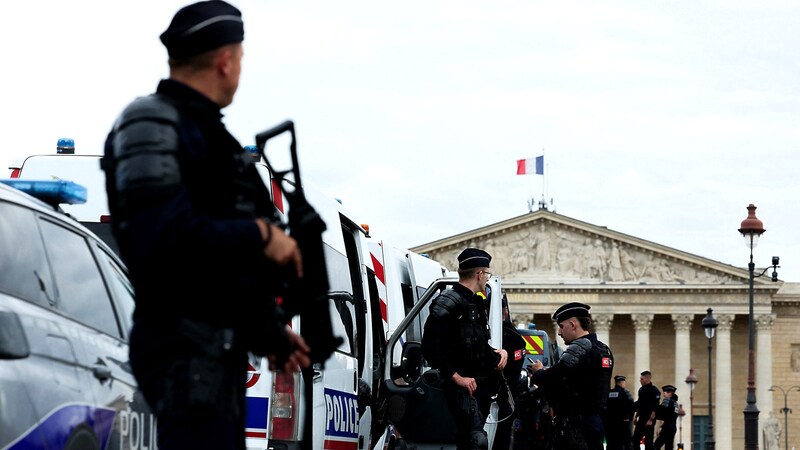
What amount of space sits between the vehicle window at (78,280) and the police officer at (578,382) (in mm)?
6389

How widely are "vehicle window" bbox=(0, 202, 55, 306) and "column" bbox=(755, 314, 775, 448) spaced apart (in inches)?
2993

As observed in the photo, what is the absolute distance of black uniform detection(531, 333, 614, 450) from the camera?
1119cm

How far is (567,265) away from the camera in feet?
260

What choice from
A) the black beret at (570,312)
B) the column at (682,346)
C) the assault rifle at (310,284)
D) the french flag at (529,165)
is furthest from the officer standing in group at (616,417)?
the column at (682,346)

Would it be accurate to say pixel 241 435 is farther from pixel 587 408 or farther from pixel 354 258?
pixel 587 408

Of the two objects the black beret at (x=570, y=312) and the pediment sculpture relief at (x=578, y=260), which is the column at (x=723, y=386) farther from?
the black beret at (x=570, y=312)

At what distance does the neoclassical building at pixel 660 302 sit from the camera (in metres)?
77.9

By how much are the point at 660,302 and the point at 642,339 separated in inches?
89.7

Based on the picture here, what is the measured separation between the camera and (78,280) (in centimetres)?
495

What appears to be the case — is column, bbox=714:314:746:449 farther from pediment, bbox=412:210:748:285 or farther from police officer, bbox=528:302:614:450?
police officer, bbox=528:302:614:450

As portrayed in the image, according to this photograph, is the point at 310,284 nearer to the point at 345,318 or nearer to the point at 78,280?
the point at 78,280

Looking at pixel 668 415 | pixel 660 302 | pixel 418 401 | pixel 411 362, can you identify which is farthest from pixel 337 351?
pixel 660 302

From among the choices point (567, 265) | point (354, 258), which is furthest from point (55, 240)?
point (567, 265)

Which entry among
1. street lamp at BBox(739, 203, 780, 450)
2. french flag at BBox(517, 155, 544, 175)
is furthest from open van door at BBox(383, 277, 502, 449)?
french flag at BBox(517, 155, 544, 175)
